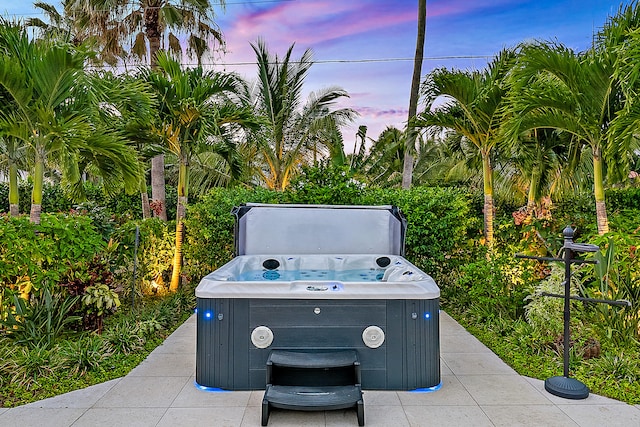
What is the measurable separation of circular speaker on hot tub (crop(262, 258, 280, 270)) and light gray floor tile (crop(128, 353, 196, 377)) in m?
1.18

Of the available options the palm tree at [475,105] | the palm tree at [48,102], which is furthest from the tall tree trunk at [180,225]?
the palm tree at [475,105]

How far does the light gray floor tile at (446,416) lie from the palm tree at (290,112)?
20.5 ft

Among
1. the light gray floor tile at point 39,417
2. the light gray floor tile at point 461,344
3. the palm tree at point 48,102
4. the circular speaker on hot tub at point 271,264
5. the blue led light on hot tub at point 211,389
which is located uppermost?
the palm tree at point 48,102

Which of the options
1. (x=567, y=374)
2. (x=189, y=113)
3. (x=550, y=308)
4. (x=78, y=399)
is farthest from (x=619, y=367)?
(x=189, y=113)

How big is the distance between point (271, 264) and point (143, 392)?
1.83 metres

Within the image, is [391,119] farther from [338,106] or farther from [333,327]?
[333,327]

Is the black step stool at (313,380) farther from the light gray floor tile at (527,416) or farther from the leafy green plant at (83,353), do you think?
the leafy green plant at (83,353)

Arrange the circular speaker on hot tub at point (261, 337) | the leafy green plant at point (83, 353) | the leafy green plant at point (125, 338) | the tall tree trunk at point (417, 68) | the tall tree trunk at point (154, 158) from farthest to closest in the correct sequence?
the tall tree trunk at point (154, 158), the tall tree trunk at point (417, 68), the leafy green plant at point (125, 338), the leafy green plant at point (83, 353), the circular speaker on hot tub at point (261, 337)

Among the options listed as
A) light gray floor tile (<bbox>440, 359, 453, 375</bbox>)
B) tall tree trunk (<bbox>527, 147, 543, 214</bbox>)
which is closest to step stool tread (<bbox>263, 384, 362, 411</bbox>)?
light gray floor tile (<bbox>440, 359, 453, 375</bbox>)

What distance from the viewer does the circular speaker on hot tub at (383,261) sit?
4.40 metres

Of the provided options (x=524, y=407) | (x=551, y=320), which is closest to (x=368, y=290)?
(x=524, y=407)

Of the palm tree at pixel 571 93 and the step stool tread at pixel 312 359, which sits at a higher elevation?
the palm tree at pixel 571 93

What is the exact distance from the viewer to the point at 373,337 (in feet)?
9.55

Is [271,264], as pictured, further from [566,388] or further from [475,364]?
[566,388]
